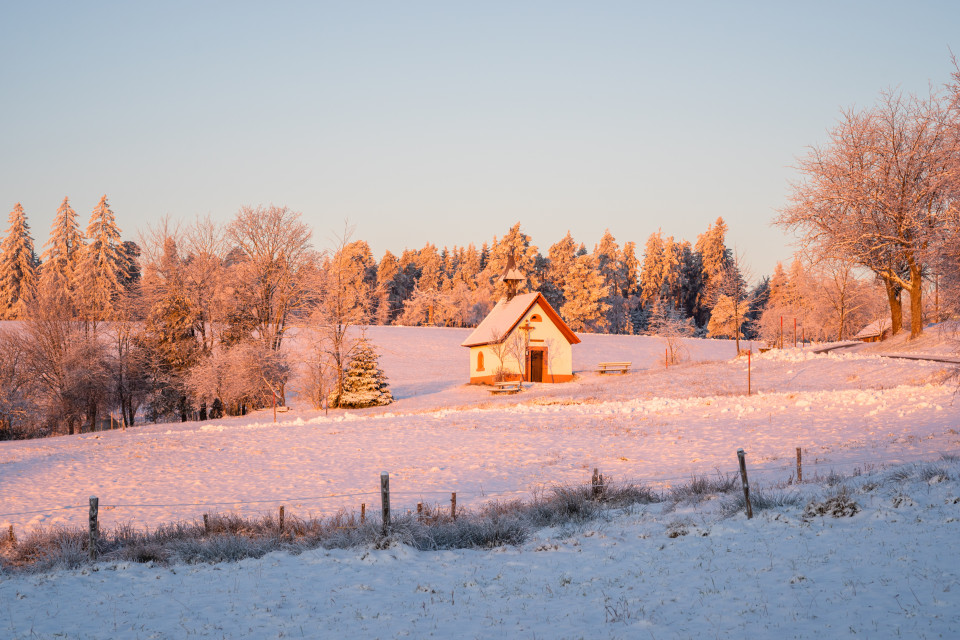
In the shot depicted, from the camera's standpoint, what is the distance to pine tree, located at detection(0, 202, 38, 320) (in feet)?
213

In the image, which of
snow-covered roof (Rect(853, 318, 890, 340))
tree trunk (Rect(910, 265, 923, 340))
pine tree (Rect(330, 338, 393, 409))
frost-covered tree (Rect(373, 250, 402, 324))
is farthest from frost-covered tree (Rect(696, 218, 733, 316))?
pine tree (Rect(330, 338, 393, 409))

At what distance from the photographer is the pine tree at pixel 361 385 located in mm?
39062

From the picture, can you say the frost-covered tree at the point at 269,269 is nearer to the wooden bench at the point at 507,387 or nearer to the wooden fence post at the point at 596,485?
the wooden bench at the point at 507,387

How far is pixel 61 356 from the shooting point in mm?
38500

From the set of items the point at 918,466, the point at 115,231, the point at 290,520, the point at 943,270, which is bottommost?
the point at 290,520

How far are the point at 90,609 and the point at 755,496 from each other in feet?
34.7

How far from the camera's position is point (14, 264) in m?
65.9

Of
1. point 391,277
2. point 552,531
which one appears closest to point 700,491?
point 552,531

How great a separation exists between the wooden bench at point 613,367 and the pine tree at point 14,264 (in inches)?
2161

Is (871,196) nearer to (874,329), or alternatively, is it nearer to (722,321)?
(874,329)

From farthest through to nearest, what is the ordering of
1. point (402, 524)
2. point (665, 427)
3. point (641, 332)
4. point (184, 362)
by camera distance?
point (641, 332), point (184, 362), point (665, 427), point (402, 524)

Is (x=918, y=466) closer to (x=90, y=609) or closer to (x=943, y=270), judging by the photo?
(x=943, y=270)

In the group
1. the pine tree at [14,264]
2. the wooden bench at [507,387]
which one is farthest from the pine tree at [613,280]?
the pine tree at [14,264]

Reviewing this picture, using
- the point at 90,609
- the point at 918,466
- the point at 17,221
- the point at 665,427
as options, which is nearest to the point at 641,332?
the point at 665,427
